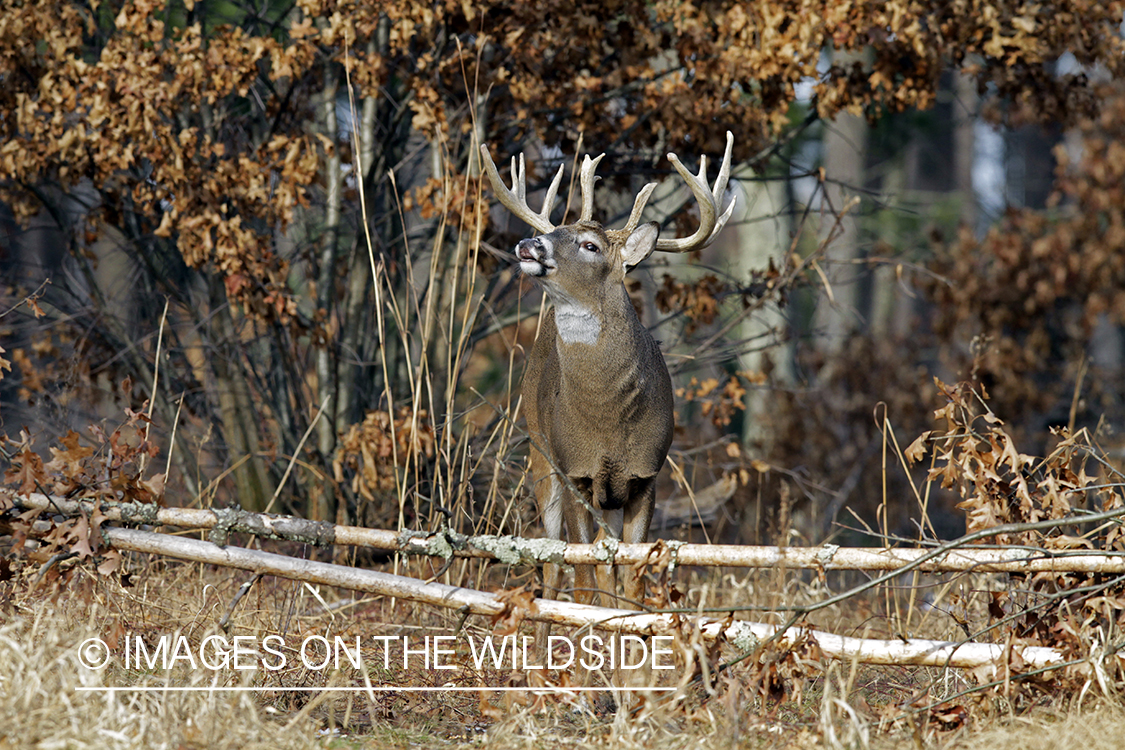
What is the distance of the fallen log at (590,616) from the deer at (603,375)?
0.63 metres

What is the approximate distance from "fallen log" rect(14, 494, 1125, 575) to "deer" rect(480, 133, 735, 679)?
0.42m

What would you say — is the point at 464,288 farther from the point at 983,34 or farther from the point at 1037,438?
the point at 1037,438

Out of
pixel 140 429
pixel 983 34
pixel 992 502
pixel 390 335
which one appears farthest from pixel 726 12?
pixel 140 429

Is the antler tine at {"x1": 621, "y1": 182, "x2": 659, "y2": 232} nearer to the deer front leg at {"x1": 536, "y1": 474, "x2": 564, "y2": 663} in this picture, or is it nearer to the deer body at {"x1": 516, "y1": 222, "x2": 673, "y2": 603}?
the deer body at {"x1": 516, "y1": 222, "x2": 673, "y2": 603}

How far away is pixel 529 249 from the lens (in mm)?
4277

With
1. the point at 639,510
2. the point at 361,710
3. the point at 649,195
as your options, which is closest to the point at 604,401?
the point at 639,510

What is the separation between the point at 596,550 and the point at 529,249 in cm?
112

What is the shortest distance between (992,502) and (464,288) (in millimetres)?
3311

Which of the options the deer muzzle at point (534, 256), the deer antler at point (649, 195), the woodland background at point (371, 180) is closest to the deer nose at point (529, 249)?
the deer muzzle at point (534, 256)

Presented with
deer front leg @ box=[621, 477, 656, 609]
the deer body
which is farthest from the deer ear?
deer front leg @ box=[621, 477, 656, 609]

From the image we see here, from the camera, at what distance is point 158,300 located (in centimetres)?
660

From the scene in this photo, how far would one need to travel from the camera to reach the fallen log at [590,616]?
12.1 ft

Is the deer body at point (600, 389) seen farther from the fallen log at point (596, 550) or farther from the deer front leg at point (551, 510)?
the fallen log at point (596, 550)

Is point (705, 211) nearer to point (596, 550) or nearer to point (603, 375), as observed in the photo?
point (603, 375)
